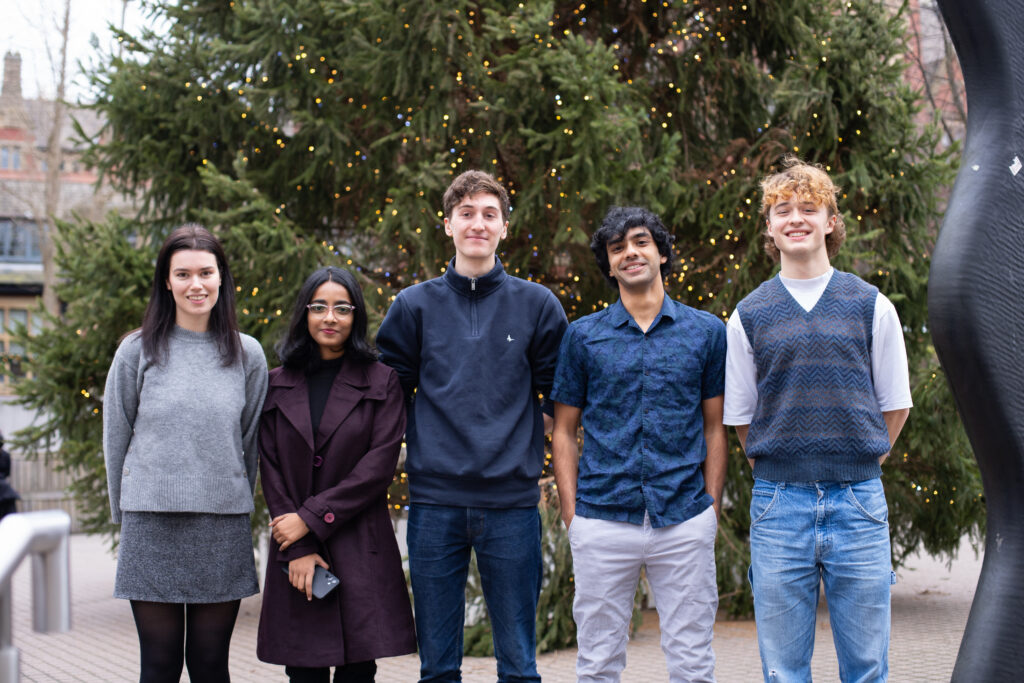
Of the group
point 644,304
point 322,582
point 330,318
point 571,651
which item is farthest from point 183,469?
point 571,651

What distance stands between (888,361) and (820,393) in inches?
10.1

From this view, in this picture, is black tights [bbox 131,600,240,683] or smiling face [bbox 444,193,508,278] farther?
smiling face [bbox 444,193,508,278]

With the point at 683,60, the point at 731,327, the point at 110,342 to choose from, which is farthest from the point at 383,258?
the point at 731,327

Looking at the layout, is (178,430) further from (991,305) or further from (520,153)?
(520,153)

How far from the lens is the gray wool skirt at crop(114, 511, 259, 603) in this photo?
352 cm

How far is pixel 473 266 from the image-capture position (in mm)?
3855

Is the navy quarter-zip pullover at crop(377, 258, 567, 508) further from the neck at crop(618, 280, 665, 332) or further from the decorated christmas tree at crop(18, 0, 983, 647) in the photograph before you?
the decorated christmas tree at crop(18, 0, 983, 647)

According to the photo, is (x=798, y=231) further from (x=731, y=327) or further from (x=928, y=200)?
(x=928, y=200)

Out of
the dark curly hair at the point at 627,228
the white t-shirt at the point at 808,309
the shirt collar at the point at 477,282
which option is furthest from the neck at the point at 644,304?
the shirt collar at the point at 477,282

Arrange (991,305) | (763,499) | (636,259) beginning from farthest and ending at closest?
(636,259)
(763,499)
(991,305)

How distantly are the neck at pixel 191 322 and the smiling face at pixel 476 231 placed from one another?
0.98 m

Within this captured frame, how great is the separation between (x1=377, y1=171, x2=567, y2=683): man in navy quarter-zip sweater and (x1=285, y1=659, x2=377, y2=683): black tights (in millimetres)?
210

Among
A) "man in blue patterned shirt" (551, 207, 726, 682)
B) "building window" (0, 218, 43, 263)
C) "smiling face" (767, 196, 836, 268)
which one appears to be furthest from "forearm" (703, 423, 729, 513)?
"building window" (0, 218, 43, 263)

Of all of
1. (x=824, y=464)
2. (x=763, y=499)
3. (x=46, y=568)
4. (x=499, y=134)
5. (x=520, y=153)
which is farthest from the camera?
(x=520, y=153)
